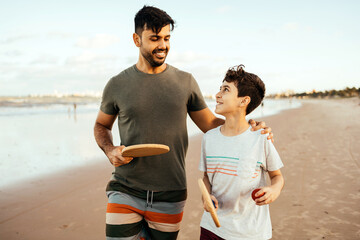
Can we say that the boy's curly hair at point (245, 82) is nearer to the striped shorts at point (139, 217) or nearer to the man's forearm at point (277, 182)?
the man's forearm at point (277, 182)

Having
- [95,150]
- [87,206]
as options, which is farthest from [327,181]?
[95,150]

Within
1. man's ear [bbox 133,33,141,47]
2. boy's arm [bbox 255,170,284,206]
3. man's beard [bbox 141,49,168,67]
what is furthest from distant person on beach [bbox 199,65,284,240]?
man's ear [bbox 133,33,141,47]

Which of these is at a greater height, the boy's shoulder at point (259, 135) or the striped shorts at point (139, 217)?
the boy's shoulder at point (259, 135)

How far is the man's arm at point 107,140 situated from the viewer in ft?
7.94

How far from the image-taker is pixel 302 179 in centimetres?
748

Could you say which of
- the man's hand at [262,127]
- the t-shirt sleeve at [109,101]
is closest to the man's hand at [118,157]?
the t-shirt sleeve at [109,101]

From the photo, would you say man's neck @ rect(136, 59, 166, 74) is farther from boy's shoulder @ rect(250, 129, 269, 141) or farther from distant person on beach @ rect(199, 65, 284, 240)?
boy's shoulder @ rect(250, 129, 269, 141)

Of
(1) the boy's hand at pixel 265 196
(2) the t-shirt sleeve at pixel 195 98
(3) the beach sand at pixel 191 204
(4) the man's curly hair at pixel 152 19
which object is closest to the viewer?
(1) the boy's hand at pixel 265 196

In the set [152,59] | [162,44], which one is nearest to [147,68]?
[152,59]

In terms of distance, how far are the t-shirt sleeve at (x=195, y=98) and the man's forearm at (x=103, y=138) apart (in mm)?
815

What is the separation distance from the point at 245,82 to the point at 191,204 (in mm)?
4217

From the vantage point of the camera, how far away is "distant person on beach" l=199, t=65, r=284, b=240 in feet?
7.20

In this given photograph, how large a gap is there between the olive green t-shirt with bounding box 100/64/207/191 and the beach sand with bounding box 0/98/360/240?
2594 mm

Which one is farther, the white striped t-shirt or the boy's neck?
the boy's neck
